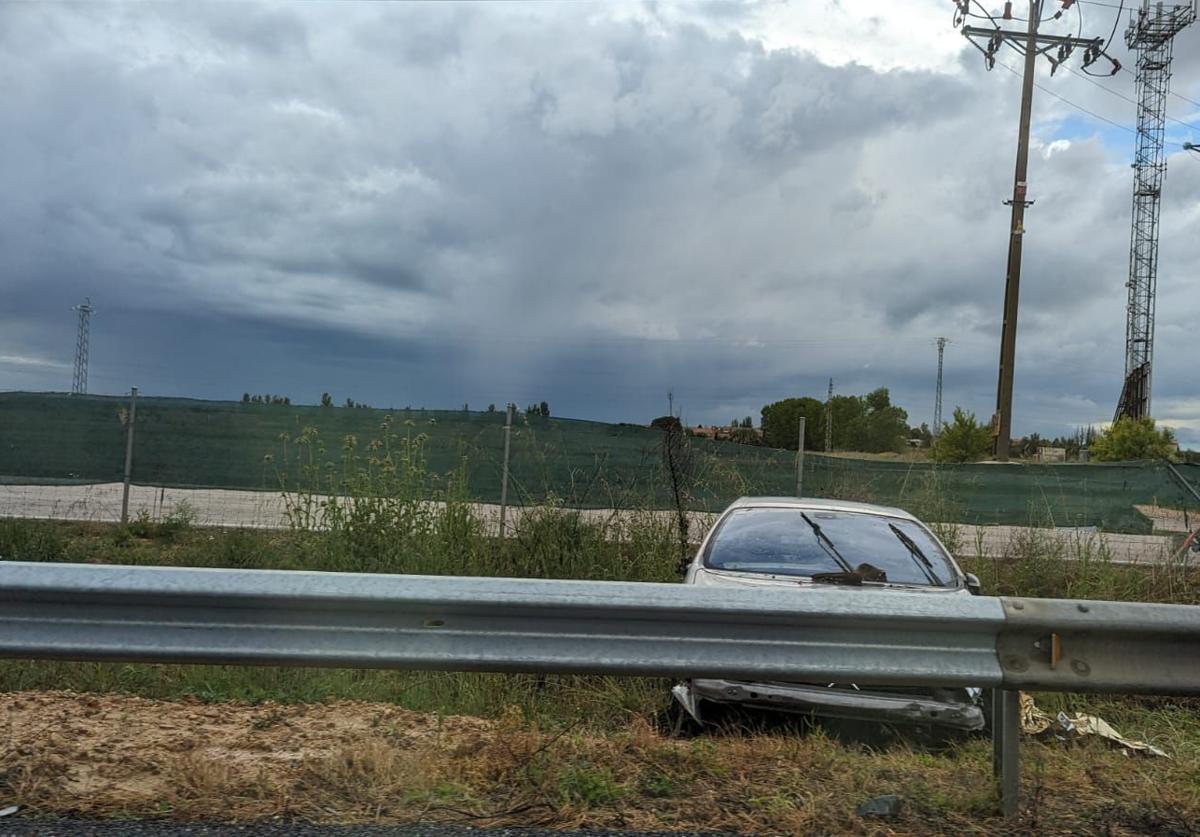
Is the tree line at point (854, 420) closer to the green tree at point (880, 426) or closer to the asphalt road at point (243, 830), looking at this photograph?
the green tree at point (880, 426)

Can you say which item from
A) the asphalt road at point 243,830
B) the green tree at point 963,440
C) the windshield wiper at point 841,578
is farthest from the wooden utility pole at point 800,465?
the green tree at point 963,440

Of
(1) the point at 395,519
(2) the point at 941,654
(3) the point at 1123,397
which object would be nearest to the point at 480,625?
(2) the point at 941,654

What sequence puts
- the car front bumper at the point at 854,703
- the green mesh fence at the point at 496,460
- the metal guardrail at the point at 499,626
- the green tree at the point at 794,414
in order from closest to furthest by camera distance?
1. the metal guardrail at the point at 499,626
2. the car front bumper at the point at 854,703
3. the green mesh fence at the point at 496,460
4. the green tree at the point at 794,414

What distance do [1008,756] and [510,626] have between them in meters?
1.82

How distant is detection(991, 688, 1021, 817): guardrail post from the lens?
3.48m

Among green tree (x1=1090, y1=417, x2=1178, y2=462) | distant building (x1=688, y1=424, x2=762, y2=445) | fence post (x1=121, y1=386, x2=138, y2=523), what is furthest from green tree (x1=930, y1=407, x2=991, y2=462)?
fence post (x1=121, y1=386, x2=138, y2=523)

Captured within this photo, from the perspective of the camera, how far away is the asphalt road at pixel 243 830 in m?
3.19

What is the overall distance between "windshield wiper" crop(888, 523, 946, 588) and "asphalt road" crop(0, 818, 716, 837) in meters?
3.20

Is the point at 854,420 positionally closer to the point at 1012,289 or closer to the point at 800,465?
the point at 1012,289

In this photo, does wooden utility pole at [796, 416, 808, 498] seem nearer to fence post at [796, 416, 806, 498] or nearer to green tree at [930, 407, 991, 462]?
fence post at [796, 416, 806, 498]

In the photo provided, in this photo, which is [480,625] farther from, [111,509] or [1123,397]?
[1123,397]

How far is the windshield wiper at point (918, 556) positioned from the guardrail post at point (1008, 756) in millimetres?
2394

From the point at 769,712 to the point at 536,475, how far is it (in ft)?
26.3

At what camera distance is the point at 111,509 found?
13961 millimetres
